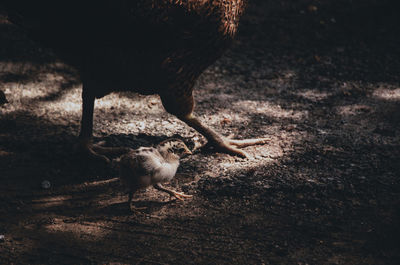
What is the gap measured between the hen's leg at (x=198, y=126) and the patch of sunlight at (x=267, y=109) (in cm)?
61

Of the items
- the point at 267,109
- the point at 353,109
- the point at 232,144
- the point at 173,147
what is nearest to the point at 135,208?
the point at 173,147

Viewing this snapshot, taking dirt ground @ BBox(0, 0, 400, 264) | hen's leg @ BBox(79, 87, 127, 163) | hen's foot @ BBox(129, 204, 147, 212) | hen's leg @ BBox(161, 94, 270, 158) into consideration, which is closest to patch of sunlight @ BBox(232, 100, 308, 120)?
dirt ground @ BBox(0, 0, 400, 264)

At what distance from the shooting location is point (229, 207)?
3.07m

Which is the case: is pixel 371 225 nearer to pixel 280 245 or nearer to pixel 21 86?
pixel 280 245

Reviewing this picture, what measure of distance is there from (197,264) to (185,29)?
5.16 ft

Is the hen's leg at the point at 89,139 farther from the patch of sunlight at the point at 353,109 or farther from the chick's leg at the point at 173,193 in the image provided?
the patch of sunlight at the point at 353,109

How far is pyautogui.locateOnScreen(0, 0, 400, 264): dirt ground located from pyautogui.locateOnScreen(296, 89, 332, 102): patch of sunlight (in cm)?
2

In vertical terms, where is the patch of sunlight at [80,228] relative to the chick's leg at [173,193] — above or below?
below

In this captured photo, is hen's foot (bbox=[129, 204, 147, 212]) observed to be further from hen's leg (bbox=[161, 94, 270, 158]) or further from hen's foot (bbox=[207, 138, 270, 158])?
hen's foot (bbox=[207, 138, 270, 158])

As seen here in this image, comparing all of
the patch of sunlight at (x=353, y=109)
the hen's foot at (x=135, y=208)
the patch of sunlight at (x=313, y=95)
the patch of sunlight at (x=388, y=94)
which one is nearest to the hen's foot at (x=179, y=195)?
the hen's foot at (x=135, y=208)

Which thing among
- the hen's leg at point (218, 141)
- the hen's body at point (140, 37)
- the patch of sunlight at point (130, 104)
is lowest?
the patch of sunlight at point (130, 104)

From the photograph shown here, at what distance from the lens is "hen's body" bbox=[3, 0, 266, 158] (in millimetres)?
3033

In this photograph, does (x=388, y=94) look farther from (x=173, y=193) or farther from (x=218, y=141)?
(x=173, y=193)

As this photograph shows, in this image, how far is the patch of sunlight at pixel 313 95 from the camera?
4762mm
